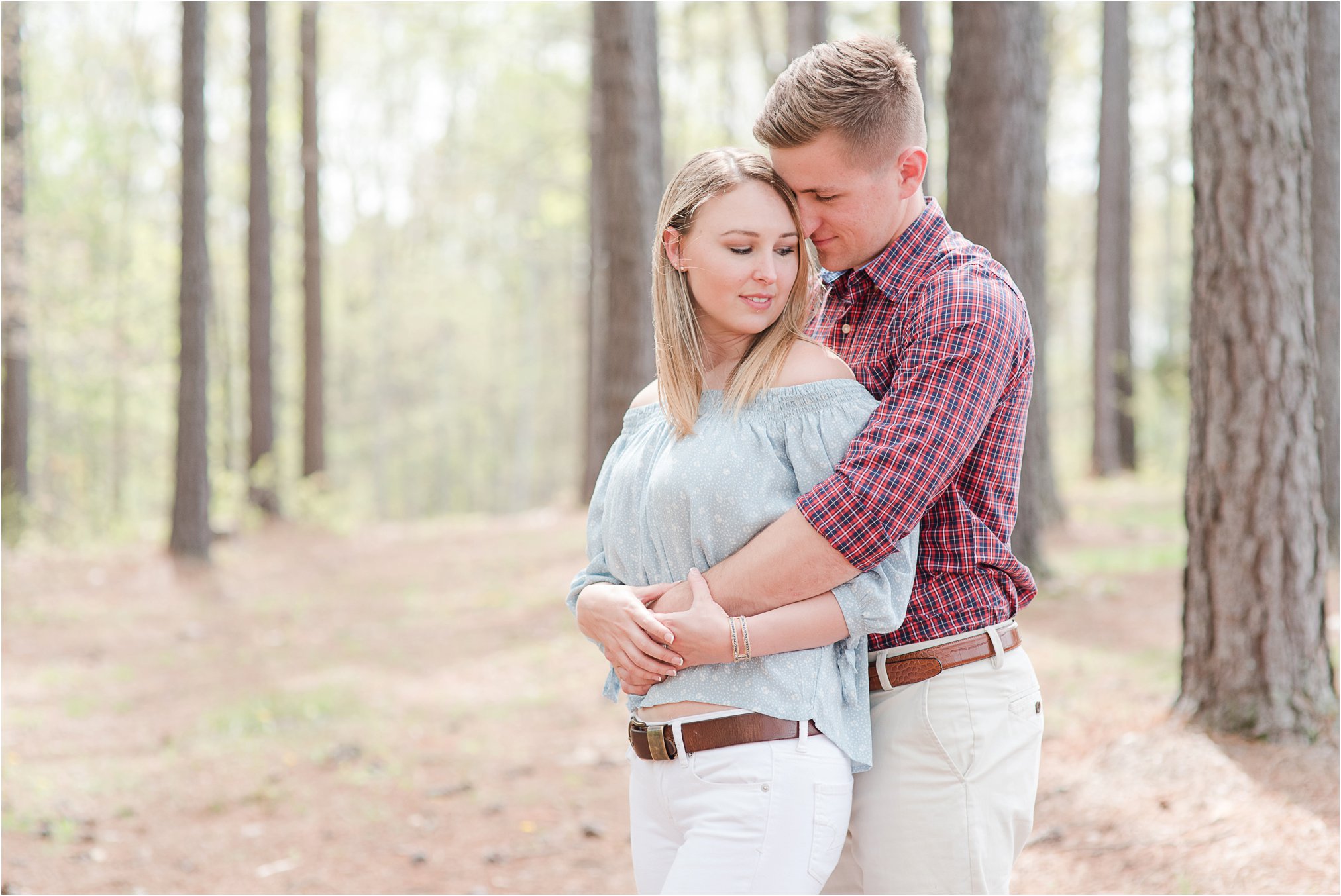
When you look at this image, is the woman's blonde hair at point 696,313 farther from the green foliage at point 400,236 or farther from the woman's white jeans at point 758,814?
the green foliage at point 400,236

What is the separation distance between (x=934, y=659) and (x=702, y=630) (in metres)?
0.48

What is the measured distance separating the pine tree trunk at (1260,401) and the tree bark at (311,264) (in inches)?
572

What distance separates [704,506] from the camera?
206 centimetres

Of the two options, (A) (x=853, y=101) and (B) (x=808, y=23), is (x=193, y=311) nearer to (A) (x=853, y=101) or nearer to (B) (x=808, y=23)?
(B) (x=808, y=23)

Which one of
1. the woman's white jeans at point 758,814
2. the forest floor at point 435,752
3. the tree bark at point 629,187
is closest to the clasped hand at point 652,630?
the woman's white jeans at point 758,814

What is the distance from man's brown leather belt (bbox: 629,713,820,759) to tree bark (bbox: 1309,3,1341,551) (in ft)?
22.5

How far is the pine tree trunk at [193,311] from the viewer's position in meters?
11.7

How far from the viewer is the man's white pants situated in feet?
6.88

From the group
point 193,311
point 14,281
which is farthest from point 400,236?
point 193,311

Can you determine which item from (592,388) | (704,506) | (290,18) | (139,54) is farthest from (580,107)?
(704,506)

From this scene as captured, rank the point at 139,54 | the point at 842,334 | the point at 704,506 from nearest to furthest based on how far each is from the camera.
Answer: the point at 704,506, the point at 842,334, the point at 139,54

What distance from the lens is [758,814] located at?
196 cm

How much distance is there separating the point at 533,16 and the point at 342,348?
17.2 meters

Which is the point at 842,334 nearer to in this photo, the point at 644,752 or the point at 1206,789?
the point at 644,752
